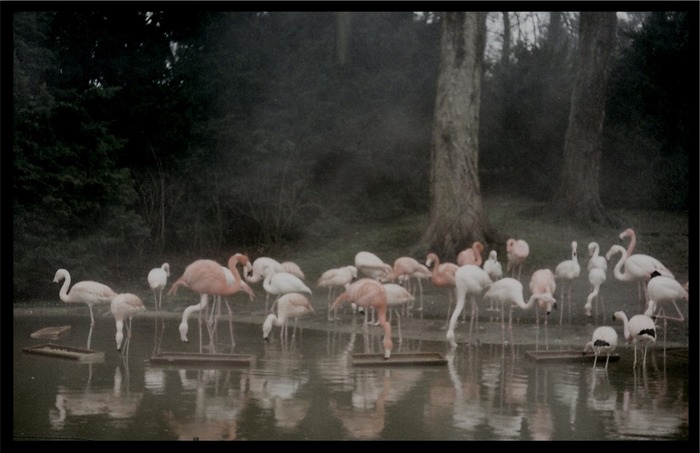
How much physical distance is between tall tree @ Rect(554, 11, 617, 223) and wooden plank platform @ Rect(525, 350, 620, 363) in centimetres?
257

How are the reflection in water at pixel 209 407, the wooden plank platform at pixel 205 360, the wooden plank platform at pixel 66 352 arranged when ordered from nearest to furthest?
the reflection in water at pixel 209 407, the wooden plank platform at pixel 205 360, the wooden plank platform at pixel 66 352

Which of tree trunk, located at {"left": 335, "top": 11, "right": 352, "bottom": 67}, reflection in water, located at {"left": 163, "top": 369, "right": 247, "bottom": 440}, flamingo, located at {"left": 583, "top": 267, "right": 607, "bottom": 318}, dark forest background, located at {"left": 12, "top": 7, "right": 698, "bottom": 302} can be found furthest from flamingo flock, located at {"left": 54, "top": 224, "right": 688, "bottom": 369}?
tree trunk, located at {"left": 335, "top": 11, "right": 352, "bottom": 67}

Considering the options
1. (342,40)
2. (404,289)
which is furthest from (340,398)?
(342,40)

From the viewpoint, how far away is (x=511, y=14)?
8.57m

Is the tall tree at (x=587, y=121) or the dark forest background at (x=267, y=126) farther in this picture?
the tall tree at (x=587, y=121)

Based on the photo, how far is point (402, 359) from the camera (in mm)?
5664

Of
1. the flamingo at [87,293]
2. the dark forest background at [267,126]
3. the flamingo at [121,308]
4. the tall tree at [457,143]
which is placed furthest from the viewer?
the tall tree at [457,143]

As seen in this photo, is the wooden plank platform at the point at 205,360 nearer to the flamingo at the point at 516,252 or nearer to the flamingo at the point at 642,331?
the flamingo at the point at 642,331

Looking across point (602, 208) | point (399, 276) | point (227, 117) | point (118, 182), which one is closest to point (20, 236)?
point (118, 182)

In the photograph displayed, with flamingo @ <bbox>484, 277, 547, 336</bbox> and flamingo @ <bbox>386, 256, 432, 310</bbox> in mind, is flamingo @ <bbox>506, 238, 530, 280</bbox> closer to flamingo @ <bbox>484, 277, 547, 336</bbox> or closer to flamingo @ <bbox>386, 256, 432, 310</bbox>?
flamingo @ <bbox>386, 256, 432, 310</bbox>

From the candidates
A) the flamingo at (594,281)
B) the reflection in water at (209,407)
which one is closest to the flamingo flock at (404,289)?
the flamingo at (594,281)

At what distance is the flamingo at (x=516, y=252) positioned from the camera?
25.3 ft

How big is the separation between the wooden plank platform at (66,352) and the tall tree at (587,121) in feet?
15.1

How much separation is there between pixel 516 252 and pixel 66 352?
3.80 m
